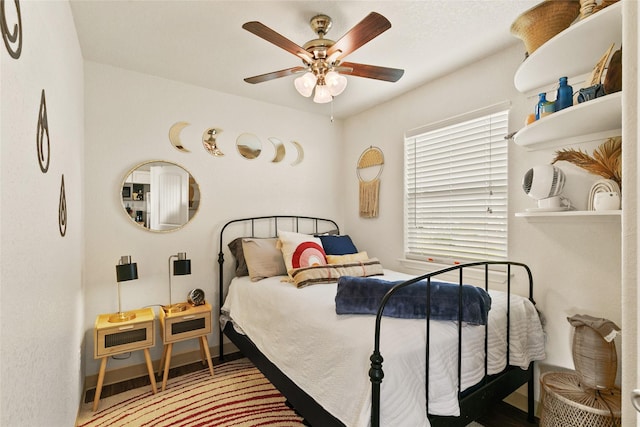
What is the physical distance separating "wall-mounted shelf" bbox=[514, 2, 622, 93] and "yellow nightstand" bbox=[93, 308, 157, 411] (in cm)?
304

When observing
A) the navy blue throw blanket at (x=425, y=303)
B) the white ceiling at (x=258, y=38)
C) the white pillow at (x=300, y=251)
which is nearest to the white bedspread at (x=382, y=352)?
the navy blue throw blanket at (x=425, y=303)

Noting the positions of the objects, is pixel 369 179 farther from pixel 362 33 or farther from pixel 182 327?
pixel 182 327

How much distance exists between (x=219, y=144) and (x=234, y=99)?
50 cm

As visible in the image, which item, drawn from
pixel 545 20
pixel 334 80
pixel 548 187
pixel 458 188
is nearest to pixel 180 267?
pixel 334 80

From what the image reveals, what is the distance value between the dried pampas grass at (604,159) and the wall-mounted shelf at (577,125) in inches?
3.9

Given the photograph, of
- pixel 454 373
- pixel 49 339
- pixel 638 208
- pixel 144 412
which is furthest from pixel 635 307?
pixel 144 412

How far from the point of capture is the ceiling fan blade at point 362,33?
1491mm

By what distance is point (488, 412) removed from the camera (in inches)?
83.3

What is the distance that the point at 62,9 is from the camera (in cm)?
160

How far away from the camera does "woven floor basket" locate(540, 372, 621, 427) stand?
148 centimetres

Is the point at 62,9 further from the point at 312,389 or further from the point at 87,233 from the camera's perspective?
the point at 312,389

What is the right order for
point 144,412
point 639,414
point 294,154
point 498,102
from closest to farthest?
point 639,414 → point 144,412 → point 498,102 → point 294,154

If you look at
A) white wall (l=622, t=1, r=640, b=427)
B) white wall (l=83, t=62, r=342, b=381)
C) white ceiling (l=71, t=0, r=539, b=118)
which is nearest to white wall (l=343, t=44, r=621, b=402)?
white ceiling (l=71, t=0, r=539, b=118)

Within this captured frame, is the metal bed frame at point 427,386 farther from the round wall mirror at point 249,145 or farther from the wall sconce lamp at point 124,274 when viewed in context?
the round wall mirror at point 249,145
